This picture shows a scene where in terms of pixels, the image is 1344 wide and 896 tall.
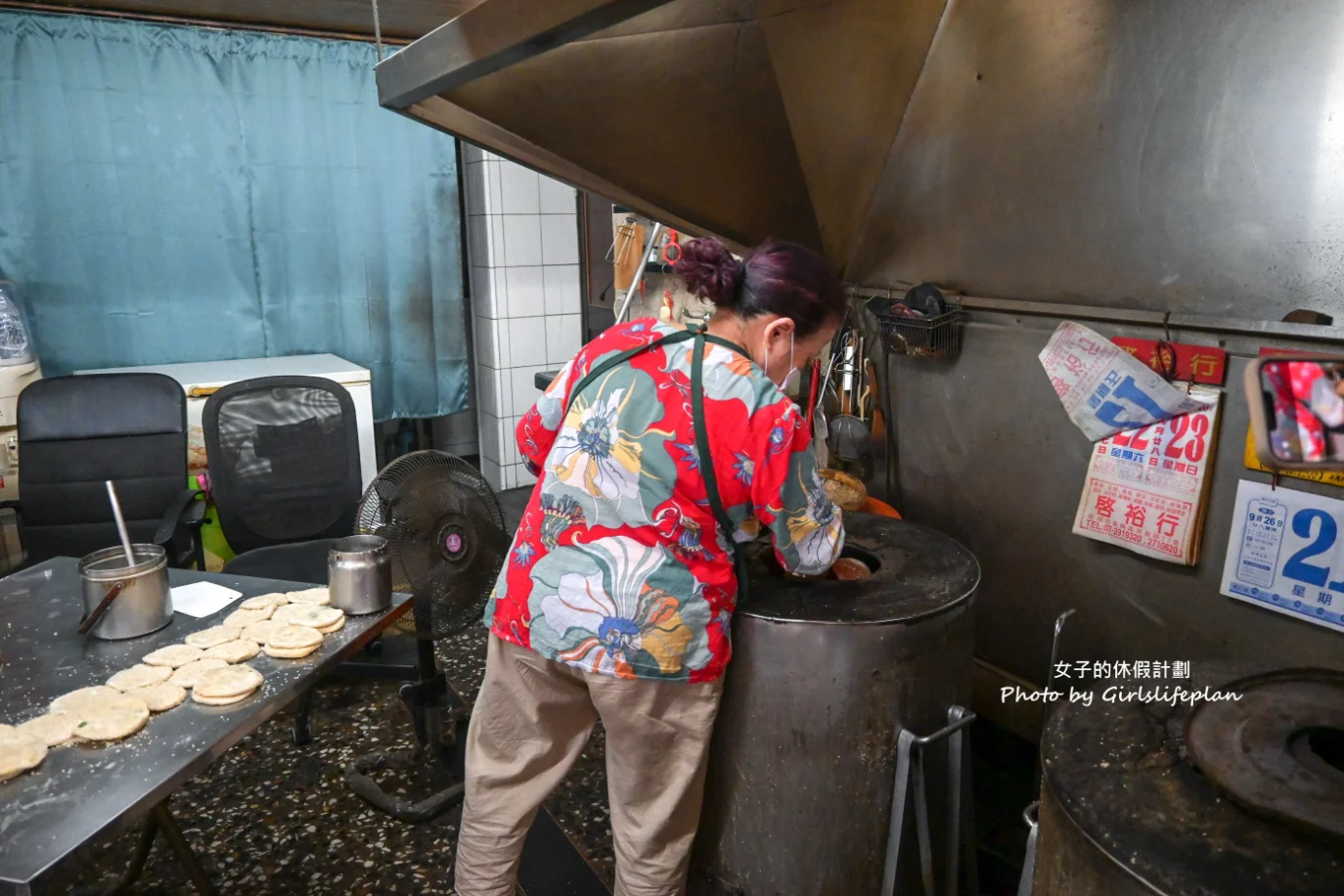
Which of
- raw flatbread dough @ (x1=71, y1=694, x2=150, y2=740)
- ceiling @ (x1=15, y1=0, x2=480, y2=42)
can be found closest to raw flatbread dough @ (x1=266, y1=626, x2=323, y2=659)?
raw flatbread dough @ (x1=71, y1=694, x2=150, y2=740)

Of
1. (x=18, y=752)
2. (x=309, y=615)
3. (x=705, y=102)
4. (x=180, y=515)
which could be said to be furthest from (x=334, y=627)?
(x=705, y=102)

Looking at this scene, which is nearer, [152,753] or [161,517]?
[152,753]

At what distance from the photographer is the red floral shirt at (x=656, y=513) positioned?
1.51 meters

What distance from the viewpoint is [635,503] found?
1532 millimetres

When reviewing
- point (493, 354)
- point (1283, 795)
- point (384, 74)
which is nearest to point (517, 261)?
point (493, 354)

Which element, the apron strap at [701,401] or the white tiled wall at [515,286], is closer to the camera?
the apron strap at [701,401]

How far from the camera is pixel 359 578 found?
1809 mm

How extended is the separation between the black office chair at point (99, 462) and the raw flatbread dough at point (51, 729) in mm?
1361

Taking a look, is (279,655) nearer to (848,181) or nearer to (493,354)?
(848,181)

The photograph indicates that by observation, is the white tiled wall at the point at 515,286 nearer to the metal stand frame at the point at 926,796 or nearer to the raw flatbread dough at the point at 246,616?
the raw flatbread dough at the point at 246,616

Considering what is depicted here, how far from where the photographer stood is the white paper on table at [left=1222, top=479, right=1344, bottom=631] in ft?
5.57

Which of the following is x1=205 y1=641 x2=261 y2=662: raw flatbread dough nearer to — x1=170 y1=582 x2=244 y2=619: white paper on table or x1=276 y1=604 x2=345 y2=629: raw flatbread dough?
x1=276 y1=604 x2=345 y2=629: raw flatbread dough

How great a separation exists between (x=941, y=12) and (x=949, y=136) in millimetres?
310

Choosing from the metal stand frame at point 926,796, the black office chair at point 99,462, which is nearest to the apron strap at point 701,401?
the metal stand frame at point 926,796
